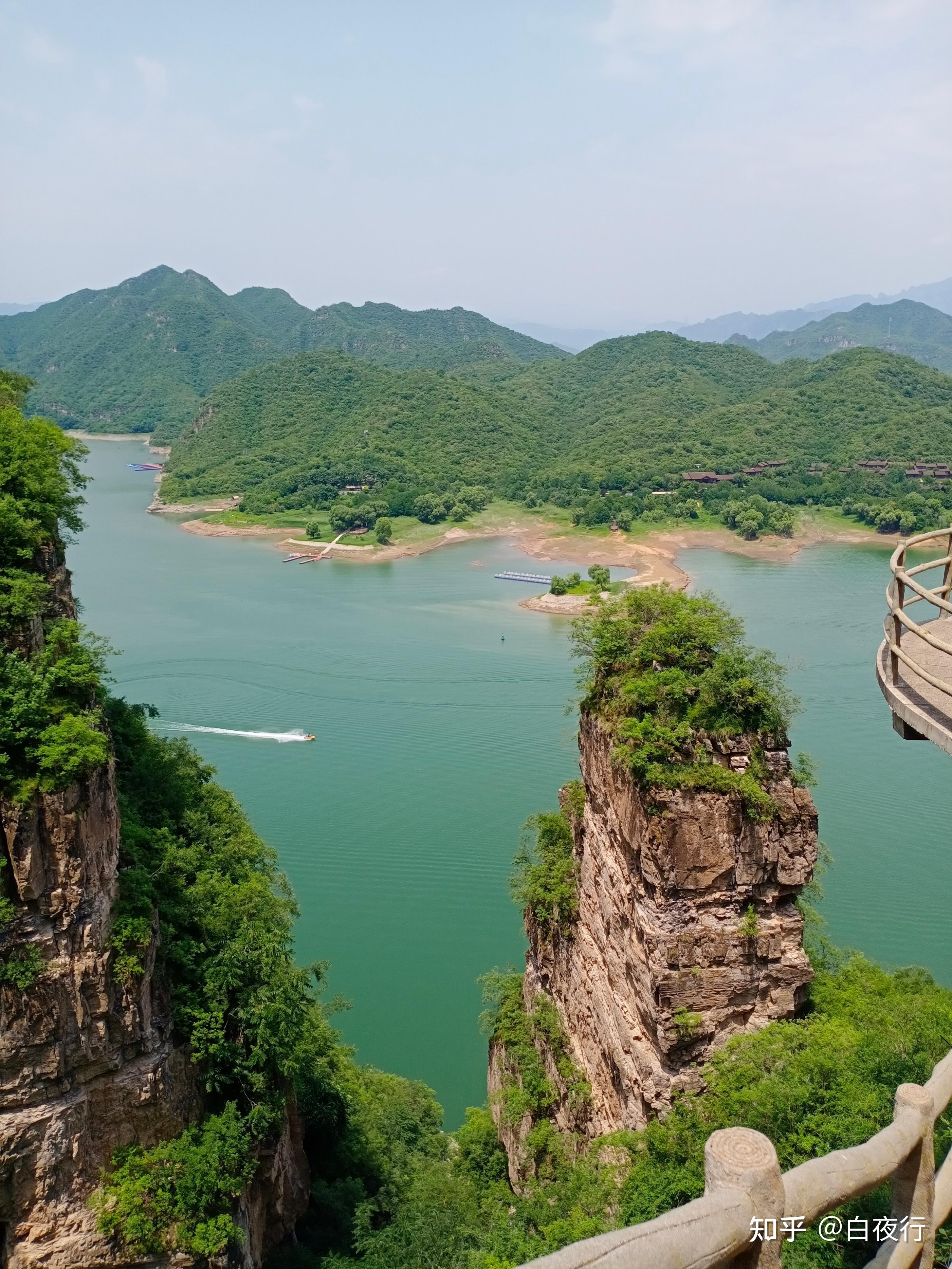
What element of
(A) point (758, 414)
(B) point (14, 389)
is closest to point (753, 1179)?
(B) point (14, 389)

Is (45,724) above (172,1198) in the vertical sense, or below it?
above

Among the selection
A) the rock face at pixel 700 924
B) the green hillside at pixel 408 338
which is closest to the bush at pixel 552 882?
the rock face at pixel 700 924

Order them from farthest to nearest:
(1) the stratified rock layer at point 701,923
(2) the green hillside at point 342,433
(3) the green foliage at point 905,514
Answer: (2) the green hillside at point 342,433
(3) the green foliage at point 905,514
(1) the stratified rock layer at point 701,923

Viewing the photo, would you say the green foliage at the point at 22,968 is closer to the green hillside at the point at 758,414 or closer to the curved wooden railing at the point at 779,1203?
the curved wooden railing at the point at 779,1203

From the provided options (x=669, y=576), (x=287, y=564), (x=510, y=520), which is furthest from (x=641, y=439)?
(x=287, y=564)

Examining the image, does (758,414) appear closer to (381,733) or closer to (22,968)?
(381,733)

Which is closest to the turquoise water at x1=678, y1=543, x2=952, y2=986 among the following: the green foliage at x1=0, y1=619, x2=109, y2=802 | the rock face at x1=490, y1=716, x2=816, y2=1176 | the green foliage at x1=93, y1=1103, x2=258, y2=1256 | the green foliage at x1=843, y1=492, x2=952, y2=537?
the rock face at x1=490, y1=716, x2=816, y2=1176

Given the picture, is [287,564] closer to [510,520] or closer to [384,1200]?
[510,520]
